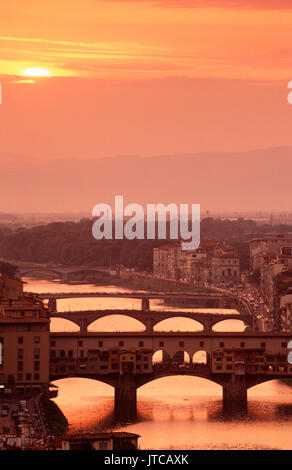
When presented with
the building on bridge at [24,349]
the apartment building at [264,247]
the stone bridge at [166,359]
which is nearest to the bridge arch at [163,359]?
the stone bridge at [166,359]

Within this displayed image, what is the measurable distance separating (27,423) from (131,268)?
29.3 m

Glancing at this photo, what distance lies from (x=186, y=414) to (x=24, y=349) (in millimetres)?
1782

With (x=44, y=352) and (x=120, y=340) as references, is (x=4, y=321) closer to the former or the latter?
(x=44, y=352)

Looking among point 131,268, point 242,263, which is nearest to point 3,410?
point 242,263

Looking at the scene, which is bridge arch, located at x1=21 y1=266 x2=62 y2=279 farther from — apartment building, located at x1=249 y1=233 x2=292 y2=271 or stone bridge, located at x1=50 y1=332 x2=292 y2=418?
stone bridge, located at x1=50 y1=332 x2=292 y2=418

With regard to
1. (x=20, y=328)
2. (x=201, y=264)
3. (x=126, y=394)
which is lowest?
(x=126, y=394)

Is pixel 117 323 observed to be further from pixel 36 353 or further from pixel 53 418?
pixel 53 418

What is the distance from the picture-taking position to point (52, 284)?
127 feet

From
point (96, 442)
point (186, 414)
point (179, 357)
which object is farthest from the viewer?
point (179, 357)

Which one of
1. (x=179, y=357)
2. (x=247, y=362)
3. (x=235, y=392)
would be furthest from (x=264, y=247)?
(x=235, y=392)

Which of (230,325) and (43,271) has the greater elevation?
(43,271)

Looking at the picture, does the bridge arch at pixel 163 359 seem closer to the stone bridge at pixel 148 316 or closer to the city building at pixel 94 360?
the city building at pixel 94 360

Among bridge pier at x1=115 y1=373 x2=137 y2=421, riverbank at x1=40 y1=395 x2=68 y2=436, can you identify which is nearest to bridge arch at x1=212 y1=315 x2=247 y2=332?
bridge pier at x1=115 y1=373 x2=137 y2=421

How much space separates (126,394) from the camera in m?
18.5
